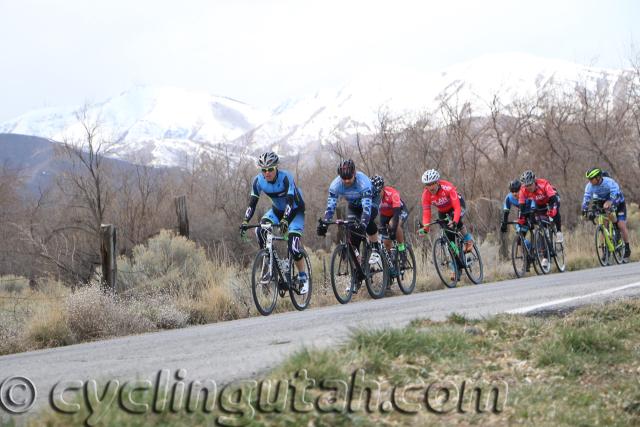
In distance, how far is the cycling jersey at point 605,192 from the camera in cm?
2030

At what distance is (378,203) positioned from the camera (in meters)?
16.0

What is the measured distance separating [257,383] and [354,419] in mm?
738

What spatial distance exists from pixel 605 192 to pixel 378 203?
7.14 m

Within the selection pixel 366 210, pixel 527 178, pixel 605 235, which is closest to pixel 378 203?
pixel 366 210

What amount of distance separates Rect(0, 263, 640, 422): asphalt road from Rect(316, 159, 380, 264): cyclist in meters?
2.97

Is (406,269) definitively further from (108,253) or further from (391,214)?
(108,253)

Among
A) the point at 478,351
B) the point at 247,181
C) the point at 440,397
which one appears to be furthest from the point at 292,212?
the point at 247,181

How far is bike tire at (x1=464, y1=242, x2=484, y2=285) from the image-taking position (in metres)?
17.4

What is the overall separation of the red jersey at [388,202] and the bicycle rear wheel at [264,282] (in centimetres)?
371

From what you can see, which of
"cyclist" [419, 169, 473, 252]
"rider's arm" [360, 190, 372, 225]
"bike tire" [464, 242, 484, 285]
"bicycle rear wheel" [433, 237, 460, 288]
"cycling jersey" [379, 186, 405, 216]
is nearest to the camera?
"rider's arm" [360, 190, 372, 225]

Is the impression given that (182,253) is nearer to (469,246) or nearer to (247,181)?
(469,246)

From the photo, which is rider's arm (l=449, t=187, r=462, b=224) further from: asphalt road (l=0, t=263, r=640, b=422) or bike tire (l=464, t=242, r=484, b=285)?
asphalt road (l=0, t=263, r=640, b=422)

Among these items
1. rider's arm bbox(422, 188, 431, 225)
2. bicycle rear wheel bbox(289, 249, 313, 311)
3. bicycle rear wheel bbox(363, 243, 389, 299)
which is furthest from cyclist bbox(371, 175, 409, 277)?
bicycle rear wheel bbox(289, 249, 313, 311)

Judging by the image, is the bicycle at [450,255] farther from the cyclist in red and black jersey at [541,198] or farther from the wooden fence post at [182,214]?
the wooden fence post at [182,214]
